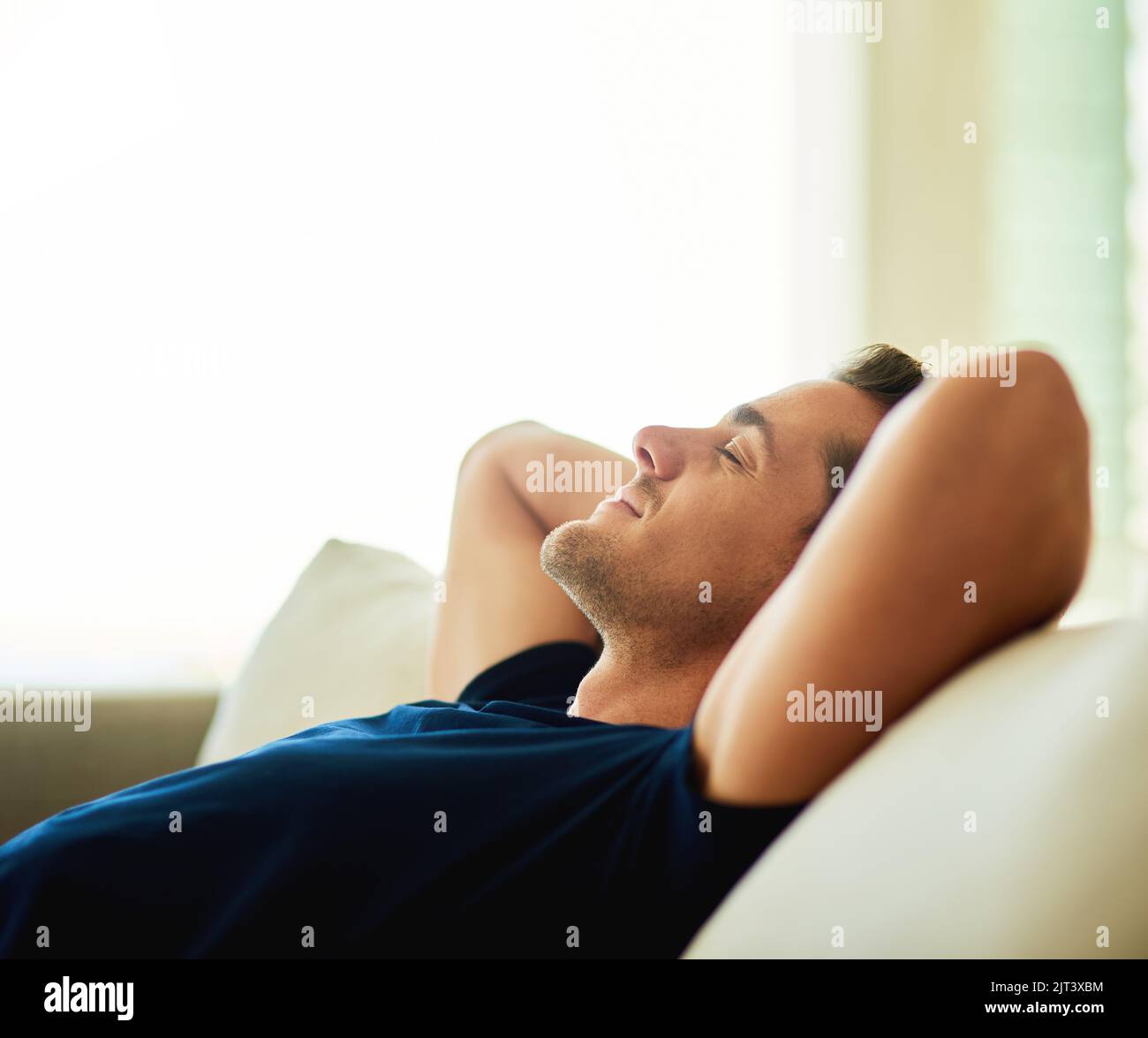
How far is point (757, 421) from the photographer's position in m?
1.02

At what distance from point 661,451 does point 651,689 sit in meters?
0.24

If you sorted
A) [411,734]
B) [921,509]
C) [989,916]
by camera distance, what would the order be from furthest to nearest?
[411,734] < [921,509] < [989,916]

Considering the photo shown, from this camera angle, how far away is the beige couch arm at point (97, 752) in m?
1.46

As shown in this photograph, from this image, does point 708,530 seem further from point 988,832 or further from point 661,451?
point 988,832

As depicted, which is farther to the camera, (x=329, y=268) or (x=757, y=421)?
(x=329, y=268)

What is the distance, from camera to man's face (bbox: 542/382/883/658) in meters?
0.98

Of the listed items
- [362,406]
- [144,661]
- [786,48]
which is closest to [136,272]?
[362,406]

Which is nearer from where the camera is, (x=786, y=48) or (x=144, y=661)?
(x=144, y=661)

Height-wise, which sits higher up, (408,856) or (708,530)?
(708,530)

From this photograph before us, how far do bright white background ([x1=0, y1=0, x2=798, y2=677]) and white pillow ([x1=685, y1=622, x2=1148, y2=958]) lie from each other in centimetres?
198

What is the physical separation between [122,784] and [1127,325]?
8.07 ft

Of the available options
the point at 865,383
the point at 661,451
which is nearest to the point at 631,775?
the point at 661,451
